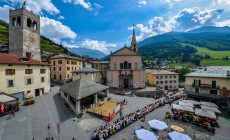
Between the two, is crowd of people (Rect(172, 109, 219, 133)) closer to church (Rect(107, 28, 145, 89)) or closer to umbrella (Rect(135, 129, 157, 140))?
umbrella (Rect(135, 129, 157, 140))

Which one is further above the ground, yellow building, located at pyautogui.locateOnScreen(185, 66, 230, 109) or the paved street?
yellow building, located at pyautogui.locateOnScreen(185, 66, 230, 109)

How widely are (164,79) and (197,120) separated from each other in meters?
40.8

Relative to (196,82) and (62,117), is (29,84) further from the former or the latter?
(196,82)

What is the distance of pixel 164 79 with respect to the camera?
195 ft

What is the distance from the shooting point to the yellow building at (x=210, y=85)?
92.2 ft

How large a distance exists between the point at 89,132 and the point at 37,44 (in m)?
36.1

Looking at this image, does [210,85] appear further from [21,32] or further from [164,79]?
[21,32]

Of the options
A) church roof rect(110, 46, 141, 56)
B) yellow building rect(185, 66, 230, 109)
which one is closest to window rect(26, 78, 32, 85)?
→ church roof rect(110, 46, 141, 56)

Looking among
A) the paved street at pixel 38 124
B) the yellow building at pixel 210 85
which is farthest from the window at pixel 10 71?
the yellow building at pixel 210 85

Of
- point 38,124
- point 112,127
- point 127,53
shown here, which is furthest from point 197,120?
point 127,53

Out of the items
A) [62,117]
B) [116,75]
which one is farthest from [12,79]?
[116,75]

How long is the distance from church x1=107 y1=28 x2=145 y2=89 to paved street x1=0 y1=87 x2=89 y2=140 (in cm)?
2598

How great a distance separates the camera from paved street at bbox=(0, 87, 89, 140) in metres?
14.4

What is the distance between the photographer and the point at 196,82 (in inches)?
1283
